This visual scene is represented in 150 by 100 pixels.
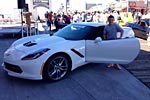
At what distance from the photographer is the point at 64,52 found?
18.7 ft

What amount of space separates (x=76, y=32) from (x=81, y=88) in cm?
174

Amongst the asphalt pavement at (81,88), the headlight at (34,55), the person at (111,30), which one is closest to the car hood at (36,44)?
the headlight at (34,55)

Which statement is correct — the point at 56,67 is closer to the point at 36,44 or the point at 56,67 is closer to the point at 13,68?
the point at 36,44

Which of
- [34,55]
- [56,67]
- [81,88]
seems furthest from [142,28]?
[34,55]

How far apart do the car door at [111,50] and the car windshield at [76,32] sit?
0.86ft

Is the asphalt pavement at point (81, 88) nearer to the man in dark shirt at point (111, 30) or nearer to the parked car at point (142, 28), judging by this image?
the man in dark shirt at point (111, 30)

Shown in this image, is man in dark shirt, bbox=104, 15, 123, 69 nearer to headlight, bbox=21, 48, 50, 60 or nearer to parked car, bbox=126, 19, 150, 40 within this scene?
headlight, bbox=21, 48, 50, 60

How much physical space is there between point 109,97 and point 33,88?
63.4 inches

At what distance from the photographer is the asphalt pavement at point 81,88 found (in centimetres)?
490

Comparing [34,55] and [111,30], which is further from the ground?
[111,30]

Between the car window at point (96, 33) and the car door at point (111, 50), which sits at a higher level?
the car window at point (96, 33)

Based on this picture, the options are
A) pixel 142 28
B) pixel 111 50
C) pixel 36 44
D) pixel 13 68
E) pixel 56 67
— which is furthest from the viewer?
pixel 142 28

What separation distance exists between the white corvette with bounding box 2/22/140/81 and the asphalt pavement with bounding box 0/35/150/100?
235 millimetres

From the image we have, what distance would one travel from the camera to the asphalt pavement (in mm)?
4902
